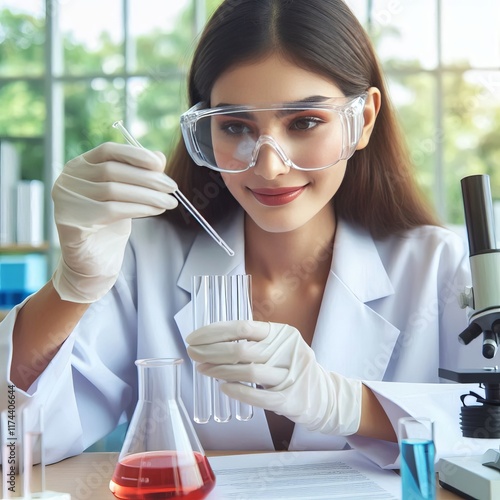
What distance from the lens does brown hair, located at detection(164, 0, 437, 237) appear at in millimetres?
1725

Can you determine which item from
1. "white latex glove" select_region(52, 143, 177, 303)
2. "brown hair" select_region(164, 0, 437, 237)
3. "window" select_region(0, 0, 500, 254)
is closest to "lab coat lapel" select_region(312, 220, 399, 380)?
"brown hair" select_region(164, 0, 437, 237)

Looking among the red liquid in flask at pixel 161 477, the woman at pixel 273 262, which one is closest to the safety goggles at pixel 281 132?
the woman at pixel 273 262

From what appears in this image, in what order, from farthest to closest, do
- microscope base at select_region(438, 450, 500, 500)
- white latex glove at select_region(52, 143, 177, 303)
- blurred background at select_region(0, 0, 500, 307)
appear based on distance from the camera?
blurred background at select_region(0, 0, 500, 307) → white latex glove at select_region(52, 143, 177, 303) → microscope base at select_region(438, 450, 500, 500)

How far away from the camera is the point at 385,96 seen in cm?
199

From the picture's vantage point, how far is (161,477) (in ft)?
3.60

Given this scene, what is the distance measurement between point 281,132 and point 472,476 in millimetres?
838

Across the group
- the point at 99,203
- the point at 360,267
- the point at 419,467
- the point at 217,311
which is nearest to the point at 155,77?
the point at 360,267

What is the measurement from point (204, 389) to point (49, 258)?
4524 mm

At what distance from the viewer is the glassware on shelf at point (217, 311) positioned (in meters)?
1.31

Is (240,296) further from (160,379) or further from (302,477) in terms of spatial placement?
(302,477)

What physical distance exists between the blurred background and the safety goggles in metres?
4.05

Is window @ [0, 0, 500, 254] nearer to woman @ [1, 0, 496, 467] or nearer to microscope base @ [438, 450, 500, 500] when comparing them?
woman @ [1, 0, 496, 467]

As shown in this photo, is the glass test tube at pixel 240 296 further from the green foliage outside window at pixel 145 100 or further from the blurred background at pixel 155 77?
the green foliage outside window at pixel 145 100

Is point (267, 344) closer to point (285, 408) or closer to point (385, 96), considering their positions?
point (285, 408)
